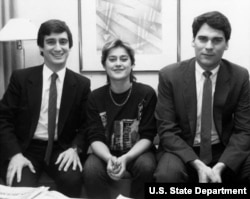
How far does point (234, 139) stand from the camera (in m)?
2.10

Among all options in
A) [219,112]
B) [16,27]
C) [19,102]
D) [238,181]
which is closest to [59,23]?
[16,27]

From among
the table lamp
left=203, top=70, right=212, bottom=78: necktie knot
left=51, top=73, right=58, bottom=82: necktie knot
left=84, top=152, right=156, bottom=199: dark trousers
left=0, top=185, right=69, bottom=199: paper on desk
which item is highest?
the table lamp

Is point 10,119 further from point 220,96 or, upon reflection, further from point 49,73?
→ point 220,96

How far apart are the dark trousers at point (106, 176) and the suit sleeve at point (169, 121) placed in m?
0.16

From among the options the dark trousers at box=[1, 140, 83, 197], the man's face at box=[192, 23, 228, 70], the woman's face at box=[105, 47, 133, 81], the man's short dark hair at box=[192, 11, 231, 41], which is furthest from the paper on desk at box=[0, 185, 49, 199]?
the man's short dark hair at box=[192, 11, 231, 41]

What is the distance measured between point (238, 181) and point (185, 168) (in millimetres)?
331

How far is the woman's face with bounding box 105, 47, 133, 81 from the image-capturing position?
7.45 ft

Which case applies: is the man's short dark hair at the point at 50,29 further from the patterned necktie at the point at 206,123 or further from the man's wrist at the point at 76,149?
the patterned necktie at the point at 206,123

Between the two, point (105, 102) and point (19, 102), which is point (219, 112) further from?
point (19, 102)

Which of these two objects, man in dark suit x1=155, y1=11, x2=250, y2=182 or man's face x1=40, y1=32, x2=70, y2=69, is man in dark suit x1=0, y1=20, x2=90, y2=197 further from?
man in dark suit x1=155, y1=11, x2=250, y2=182

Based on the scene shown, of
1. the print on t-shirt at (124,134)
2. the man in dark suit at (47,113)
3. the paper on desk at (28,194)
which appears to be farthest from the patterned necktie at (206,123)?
the paper on desk at (28,194)

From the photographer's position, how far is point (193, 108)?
2133 millimetres

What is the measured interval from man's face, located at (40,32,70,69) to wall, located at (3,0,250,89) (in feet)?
1.81

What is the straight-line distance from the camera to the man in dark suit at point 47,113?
7.23 ft
